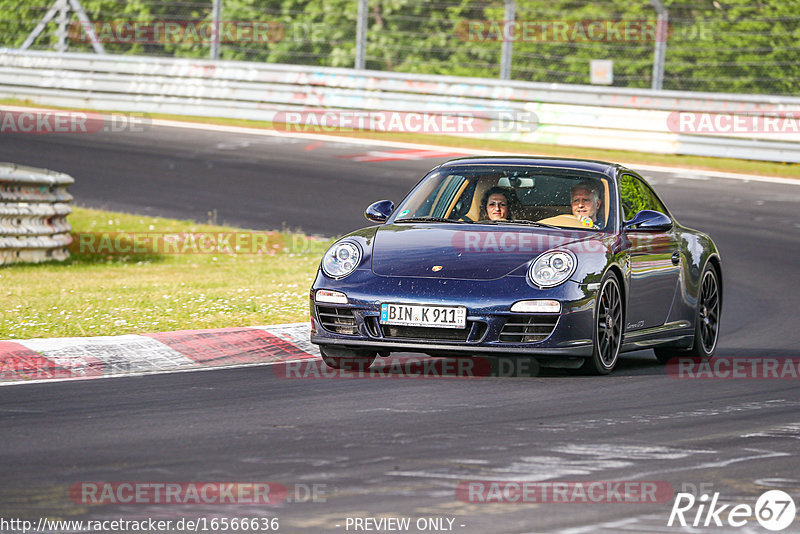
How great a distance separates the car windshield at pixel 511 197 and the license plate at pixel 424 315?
119cm

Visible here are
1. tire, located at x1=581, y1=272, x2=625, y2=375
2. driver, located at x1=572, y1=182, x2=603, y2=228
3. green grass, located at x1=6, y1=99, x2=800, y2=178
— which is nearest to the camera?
tire, located at x1=581, y1=272, x2=625, y2=375

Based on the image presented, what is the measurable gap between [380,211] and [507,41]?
15252 mm

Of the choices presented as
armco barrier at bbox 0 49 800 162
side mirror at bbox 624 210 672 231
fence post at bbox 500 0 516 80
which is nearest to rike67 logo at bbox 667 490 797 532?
side mirror at bbox 624 210 672 231

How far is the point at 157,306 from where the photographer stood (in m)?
11.3

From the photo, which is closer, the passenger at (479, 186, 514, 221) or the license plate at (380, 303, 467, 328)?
A: the license plate at (380, 303, 467, 328)

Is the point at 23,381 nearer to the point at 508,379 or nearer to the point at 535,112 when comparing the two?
the point at 508,379

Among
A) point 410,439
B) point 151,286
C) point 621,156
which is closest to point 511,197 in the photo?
point 410,439

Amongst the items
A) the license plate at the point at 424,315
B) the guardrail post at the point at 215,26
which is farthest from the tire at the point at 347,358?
the guardrail post at the point at 215,26

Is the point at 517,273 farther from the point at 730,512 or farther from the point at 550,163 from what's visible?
the point at 730,512

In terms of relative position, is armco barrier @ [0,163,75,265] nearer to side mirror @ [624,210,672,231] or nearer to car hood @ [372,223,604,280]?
car hood @ [372,223,604,280]

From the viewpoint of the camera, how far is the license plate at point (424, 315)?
27.2 ft

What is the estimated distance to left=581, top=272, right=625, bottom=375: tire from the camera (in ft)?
28.0

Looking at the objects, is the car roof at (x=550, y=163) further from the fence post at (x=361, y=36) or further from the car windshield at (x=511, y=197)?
the fence post at (x=361, y=36)

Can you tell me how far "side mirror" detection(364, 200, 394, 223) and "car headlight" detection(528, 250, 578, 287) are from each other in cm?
151
